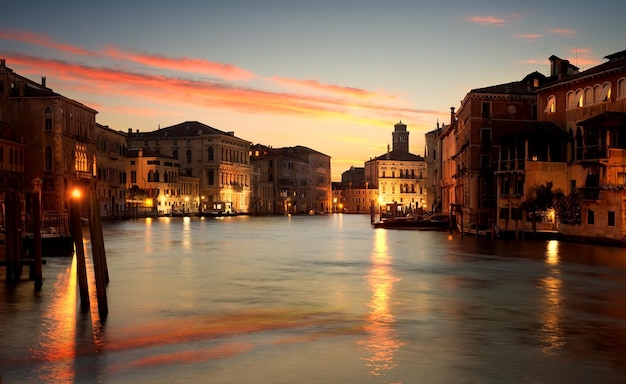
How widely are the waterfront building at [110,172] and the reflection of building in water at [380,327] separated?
57.1 metres

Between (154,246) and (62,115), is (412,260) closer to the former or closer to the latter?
(154,246)

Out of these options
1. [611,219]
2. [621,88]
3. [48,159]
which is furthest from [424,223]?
[48,159]

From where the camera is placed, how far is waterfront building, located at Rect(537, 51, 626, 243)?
3559cm

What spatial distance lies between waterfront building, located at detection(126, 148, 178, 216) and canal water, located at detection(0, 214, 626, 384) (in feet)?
207

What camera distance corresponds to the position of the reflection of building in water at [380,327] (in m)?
11.5

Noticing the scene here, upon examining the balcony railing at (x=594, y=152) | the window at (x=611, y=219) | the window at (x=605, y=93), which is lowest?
the window at (x=611, y=219)

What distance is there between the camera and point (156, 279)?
22.7 meters

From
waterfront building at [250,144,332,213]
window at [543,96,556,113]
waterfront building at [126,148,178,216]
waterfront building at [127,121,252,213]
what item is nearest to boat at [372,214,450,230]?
window at [543,96,556,113]

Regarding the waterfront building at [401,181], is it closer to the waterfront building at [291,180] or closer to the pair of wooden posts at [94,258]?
the waterfront building at [291,180]

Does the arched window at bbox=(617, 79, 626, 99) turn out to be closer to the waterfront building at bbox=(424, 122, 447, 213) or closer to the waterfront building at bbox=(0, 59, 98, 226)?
the waterfront building at bbox=(0, 59, 98, 226)

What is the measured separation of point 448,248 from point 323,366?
86.8ft

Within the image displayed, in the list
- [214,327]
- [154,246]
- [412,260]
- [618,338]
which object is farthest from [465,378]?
[154,246]

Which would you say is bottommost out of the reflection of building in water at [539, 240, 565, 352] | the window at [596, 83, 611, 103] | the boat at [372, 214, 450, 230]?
the reflection of building in water at [539, 240, 565, 352]

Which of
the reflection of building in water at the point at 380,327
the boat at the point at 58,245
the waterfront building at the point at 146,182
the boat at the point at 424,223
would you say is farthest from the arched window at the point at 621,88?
the waterfront building at the point at 146,182
